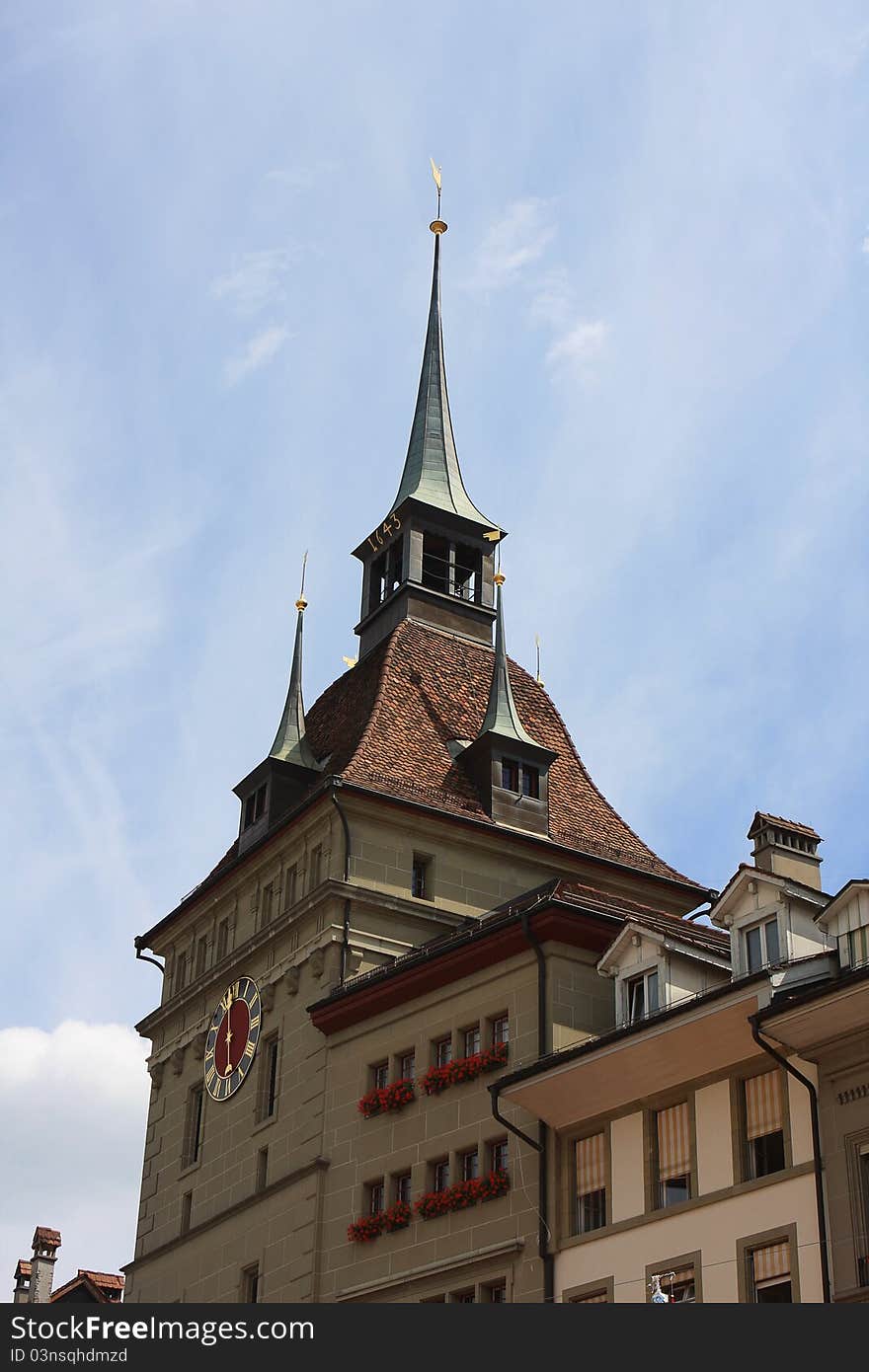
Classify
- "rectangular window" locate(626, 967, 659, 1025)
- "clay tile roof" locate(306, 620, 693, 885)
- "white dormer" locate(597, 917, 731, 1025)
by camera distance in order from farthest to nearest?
"clay tile roof" locate(306, 620, 693, 885) → "rectangular window" locate(626, 967, 659, 1025) → "white dormer" locate(597, 917, 731, 1025)

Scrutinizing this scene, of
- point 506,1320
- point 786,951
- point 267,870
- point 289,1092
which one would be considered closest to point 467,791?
point 267,870

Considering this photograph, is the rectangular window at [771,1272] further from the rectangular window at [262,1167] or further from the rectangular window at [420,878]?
the rectangular window at [420,878]

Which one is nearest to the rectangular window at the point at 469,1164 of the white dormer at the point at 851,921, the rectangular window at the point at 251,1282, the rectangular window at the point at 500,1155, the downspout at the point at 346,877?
the rectangular window at the point at 500,1155

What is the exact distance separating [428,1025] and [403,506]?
2451cm

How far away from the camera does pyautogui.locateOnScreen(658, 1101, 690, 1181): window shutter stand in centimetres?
3475

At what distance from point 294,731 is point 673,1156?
23.9m

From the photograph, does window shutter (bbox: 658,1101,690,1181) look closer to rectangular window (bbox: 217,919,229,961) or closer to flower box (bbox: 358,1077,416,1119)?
flower box (bbox: 358,1077,416,1119)

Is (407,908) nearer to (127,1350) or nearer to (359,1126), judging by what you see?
(359,1126)

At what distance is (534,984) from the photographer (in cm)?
3941

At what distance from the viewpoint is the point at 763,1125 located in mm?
33406

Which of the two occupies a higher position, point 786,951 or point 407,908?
point 407,908

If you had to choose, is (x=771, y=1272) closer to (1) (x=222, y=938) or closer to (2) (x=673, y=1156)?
(2) (x=673, y=1156)

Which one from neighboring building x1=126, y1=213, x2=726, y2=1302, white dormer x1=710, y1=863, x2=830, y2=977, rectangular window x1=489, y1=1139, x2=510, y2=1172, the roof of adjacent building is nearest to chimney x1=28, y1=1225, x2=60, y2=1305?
neighboring building x1=126, y1=213, x2=726, y2=1302

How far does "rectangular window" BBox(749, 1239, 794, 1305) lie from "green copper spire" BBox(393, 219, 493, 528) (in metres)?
34.1
